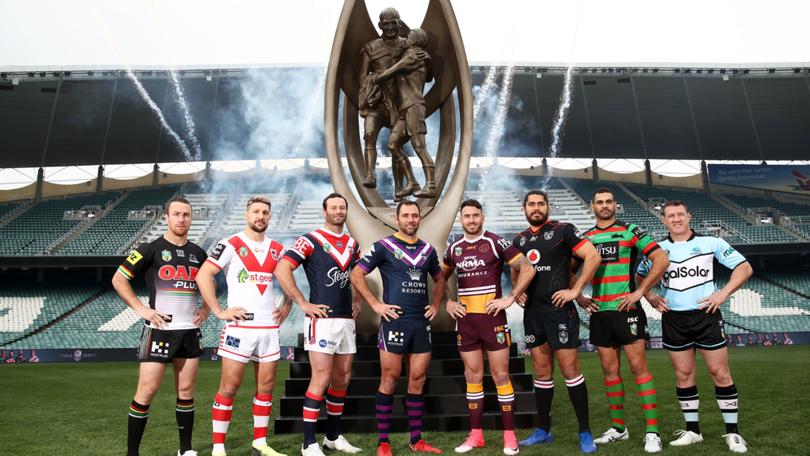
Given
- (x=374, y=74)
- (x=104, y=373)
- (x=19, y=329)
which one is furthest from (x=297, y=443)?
(x=19, y=329)

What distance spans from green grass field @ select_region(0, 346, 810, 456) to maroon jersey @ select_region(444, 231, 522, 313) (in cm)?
109

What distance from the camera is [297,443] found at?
14.5 feet

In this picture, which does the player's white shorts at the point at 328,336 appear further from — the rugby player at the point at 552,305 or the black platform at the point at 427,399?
the rugby player at the point at 552,305

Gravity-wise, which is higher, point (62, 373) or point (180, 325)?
point (180, 325)

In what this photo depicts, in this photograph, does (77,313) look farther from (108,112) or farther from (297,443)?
(297,443)

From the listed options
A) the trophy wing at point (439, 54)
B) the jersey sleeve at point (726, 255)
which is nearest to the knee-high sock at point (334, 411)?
the jersey sleeve at point (726, 255)

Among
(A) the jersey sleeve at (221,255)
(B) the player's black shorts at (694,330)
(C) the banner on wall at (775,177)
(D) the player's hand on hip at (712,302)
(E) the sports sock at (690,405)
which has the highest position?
(C) the banner on wall at (775,177)

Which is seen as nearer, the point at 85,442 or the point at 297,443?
the point at 297,443

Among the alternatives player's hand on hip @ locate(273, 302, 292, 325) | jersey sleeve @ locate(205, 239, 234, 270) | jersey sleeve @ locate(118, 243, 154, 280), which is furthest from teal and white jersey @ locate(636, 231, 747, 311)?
jersey sleeve @ locate(118, 243, 154, 280)

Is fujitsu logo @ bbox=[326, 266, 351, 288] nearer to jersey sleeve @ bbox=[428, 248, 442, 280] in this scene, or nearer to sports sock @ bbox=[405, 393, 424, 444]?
jersey sleeve @ bbox=[428, 248, 442, 280]

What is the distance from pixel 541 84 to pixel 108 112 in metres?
21.6

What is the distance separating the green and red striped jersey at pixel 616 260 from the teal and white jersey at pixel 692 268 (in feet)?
0.77

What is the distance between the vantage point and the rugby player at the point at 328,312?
4039 mm

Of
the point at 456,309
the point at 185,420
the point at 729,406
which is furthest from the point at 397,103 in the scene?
the point at 729,406
